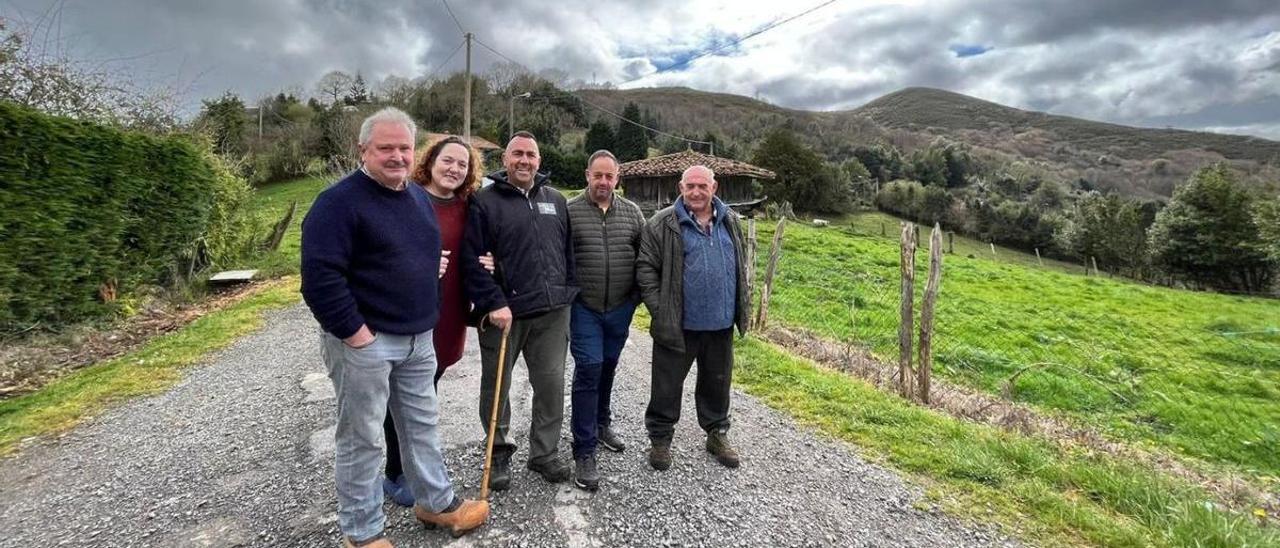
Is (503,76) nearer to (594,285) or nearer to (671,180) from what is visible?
(671,180)

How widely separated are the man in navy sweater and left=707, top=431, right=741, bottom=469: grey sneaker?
2142 mm

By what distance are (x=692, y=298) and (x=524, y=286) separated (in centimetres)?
115

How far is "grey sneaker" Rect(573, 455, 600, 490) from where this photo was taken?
3439 millimetres

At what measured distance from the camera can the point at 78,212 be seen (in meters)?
6.90

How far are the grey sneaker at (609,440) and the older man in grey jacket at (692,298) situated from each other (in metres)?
0.25

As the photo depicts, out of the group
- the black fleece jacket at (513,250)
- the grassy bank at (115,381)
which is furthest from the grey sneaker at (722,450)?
the grassy bank at (115,381)

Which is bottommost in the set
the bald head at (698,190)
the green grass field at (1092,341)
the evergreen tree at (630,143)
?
the green grass field at (1092,341)

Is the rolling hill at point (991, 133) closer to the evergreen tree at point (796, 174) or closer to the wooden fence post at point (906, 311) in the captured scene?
the evergreen tree at point (796, 174)

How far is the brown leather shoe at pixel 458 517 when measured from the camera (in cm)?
287

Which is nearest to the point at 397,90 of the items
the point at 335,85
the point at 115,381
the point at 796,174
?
the point at 335,85

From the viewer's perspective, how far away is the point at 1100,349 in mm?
10961

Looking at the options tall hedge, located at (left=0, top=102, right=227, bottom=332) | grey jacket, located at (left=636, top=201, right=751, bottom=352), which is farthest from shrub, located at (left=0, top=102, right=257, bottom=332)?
grey jacket, located at (left=636, top=201, right=751, bottom=352)

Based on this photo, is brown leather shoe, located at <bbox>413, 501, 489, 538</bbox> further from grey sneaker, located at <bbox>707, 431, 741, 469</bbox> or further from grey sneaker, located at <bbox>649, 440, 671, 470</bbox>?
grey sneaker, located at <bbox>707, 431, 741, 469</bbox>

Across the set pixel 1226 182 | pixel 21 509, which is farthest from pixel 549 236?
pixel 1226 182
